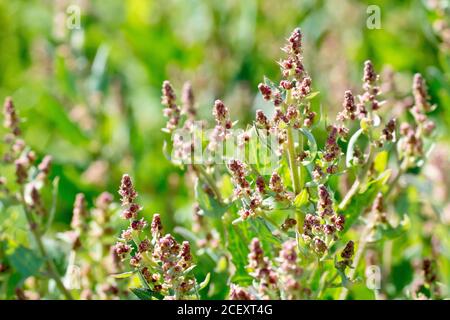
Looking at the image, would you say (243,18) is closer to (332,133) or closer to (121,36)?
(121,36)

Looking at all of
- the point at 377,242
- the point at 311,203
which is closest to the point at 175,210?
the point at 377,242

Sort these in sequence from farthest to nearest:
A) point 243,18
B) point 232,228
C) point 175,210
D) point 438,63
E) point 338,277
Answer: point 243,18
point 438,63
point 175,210
point 232,228
point 338,277

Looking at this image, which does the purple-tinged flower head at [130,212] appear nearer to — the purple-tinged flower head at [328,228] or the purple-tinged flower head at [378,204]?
the purple-tinged flower head at [328,228]

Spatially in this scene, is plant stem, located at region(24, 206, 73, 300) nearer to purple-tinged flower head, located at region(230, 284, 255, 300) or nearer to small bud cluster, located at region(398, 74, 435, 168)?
purple-tinged flower head, located at region(230, 284, 255, 300)

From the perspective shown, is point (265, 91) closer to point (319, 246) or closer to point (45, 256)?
point (319, 246)

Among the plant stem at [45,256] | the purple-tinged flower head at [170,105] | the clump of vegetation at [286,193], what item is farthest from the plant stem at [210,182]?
the plant stem at [45,256]
